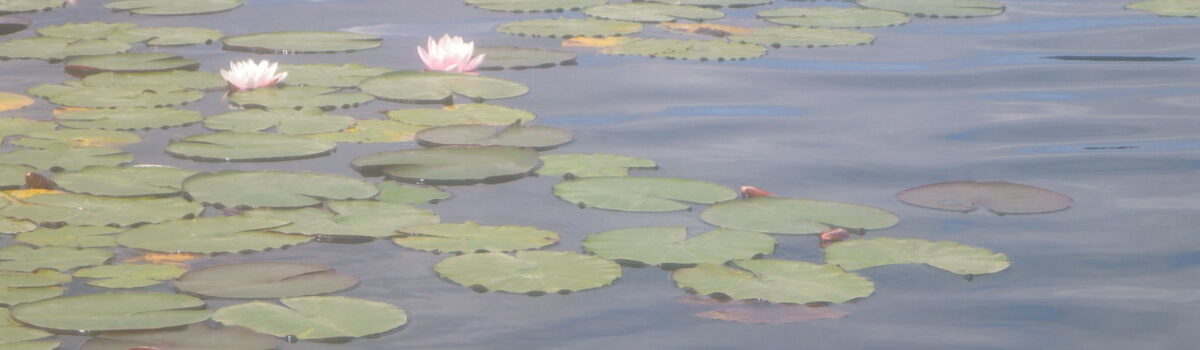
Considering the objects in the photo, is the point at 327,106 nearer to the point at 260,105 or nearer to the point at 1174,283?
the point at 260,105

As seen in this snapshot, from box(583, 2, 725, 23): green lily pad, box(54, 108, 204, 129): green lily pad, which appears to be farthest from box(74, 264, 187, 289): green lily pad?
box(583, 2, 725, 23): green lily pad

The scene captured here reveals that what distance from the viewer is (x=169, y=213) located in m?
3.59

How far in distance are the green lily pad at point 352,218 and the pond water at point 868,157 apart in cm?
8

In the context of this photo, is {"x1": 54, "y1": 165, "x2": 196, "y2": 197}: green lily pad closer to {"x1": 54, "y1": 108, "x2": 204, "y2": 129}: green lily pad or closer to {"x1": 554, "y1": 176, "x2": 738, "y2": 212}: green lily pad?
{"x1": 54, "y1": 108, "x2": 204, "y2": 129}: green lily pad

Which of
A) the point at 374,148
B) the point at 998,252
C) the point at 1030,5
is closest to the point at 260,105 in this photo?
the point at 374,148

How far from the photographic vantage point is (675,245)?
339 centimetres

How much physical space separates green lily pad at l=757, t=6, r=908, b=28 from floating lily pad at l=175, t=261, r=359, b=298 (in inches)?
149

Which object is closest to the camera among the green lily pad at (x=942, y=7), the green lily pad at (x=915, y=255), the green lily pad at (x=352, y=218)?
the green lily pad at (x=915, y=255)

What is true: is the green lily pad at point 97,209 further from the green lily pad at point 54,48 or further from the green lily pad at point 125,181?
the green lily pad at point 54,48

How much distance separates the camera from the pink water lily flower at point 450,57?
532 cm

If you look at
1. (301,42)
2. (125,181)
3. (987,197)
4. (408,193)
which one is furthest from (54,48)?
(987,197)

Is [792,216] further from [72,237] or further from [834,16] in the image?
[834,16]

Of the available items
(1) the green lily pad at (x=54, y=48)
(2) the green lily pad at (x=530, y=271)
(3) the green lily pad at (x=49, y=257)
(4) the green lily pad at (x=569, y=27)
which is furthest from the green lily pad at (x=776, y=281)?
(1) the green lily pad at (x=54, y=48)

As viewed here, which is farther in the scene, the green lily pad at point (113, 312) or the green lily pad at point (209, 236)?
the green lily pad at point (209, 236)
